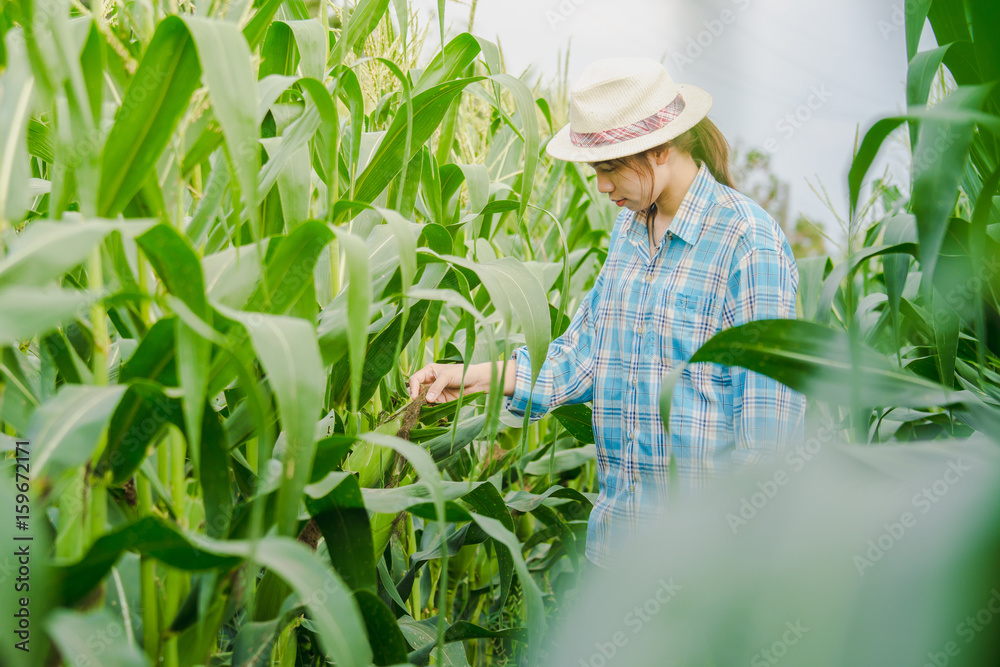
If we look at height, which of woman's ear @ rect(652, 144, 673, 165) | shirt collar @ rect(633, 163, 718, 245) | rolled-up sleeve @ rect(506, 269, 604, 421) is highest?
woman's ear @ rect(652, 144, 673, 165)

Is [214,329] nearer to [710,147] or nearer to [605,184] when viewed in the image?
[605,184]

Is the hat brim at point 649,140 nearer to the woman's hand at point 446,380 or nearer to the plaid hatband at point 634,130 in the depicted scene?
the plaid hatband at point 634,130

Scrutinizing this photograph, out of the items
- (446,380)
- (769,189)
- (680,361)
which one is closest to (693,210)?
(680,361)

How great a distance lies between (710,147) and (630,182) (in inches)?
7.1

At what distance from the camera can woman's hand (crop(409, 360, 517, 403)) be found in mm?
850

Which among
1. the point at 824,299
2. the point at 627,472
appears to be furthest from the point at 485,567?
the point at 824,299

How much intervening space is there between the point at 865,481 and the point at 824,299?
0.82ft

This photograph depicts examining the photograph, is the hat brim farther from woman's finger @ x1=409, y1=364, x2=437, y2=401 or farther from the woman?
woman's finger @ x1=409, y1=364, x2=437, y2=401

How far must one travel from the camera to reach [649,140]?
931mm

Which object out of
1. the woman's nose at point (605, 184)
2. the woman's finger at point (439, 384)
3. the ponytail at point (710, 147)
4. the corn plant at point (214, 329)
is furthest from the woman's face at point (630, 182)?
the woman's finger at point (439, 384)

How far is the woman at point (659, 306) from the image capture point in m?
A: 0.88

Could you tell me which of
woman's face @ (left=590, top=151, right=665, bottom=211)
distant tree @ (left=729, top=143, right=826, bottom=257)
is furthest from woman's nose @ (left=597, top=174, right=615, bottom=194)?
distant tree @ (left=729, top=143, right=826, bottom=257)

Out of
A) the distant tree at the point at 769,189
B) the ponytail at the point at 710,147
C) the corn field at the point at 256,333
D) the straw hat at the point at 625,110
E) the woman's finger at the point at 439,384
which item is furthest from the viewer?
the distant tree at the point at 769,189

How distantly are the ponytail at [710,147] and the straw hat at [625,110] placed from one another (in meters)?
0.04
